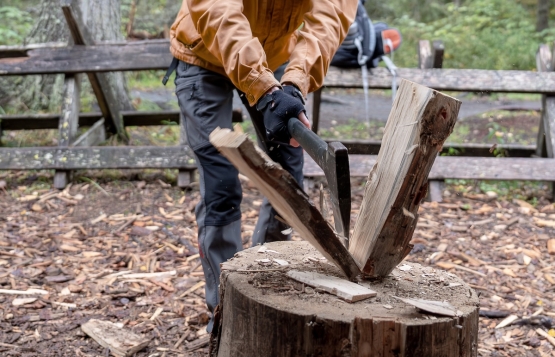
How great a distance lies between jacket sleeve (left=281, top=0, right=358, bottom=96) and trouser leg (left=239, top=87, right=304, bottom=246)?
1.23 ft

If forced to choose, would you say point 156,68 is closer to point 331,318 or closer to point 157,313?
point 157,313

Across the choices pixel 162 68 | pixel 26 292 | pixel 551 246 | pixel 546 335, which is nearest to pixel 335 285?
pixel 546 335

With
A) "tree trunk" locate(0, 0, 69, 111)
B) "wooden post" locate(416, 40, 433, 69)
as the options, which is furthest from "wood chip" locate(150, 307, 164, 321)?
"tree trunk" locate(0, 0, 69, 111)

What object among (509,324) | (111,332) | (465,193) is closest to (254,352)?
(111,332)

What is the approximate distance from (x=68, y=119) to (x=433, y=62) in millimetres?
3310

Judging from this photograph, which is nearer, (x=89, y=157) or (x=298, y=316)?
(x=298, y=316)

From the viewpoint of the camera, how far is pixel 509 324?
10.6 feet

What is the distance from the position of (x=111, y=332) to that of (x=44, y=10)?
15.6ft

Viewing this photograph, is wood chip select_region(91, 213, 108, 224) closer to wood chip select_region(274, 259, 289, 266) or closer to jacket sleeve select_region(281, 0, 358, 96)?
jacket sleeve select_region(281, 0, 358, 96)

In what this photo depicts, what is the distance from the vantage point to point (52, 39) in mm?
6617

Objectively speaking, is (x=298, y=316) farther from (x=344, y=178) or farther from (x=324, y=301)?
(x=344, y=178)

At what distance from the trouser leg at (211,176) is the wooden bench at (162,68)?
2203 mm

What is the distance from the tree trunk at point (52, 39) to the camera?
6.29 m

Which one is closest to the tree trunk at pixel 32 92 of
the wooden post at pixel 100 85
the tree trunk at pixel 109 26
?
the tree trunk at pixel 109 26
